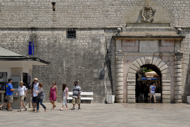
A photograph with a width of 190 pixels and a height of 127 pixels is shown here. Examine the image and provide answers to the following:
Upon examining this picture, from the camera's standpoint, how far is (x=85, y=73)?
19.2 m

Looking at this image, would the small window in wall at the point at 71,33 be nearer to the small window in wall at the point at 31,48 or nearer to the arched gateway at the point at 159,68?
the small window in wall at the point at 31,48

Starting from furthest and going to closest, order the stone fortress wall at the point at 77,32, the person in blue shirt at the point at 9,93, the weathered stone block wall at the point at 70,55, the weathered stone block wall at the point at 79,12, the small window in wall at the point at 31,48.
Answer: the weathered stone block wall at the point at 79,12 < the small window in wall at the point at 31,48 < the stone fortress wall at the point at 77,32 < the weathered stone block wall at the point at 70,55 < the person in blue shirt at the point at 9,93

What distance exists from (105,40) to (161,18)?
392 cm

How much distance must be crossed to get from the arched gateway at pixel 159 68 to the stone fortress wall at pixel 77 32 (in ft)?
3.42

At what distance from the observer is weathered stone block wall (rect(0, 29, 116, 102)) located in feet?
62.9

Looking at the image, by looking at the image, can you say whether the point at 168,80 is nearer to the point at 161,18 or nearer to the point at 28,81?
the point at 161,18

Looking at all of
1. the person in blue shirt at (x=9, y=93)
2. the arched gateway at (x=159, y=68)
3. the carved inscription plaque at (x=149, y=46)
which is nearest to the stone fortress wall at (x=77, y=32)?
the arched gateway at (x=159, y=68)

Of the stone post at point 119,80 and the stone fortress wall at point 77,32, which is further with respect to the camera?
the stone fortress wall at point 77,32

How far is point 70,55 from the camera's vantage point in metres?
19.5

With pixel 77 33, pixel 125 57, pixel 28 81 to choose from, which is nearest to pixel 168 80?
pixel 125 57

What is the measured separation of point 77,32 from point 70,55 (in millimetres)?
1591

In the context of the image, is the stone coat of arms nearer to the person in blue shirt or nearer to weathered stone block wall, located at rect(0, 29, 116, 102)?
weathered stone block wall, located at rect(0, 29, 116, 102)

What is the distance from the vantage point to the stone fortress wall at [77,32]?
19.3 metres

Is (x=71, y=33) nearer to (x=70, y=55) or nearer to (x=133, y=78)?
(x=70, y=55)
